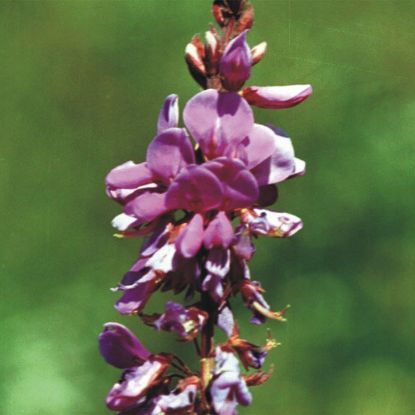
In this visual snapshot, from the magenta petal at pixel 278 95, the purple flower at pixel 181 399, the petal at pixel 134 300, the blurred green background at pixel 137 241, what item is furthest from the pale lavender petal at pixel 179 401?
the blurred green background at pixel 137 241

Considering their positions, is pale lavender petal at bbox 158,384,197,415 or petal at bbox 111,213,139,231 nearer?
pale lavender petal at bbox 158,384,197,415

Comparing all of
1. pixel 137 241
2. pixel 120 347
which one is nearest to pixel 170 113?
pixel 120 347

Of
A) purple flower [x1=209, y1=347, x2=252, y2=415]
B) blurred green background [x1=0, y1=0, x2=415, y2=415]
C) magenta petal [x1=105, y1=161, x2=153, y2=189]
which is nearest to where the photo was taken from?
purple flower [x1=209, y1=347, x2=252, y2=415]

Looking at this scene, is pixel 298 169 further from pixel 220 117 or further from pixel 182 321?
pixel 182 321

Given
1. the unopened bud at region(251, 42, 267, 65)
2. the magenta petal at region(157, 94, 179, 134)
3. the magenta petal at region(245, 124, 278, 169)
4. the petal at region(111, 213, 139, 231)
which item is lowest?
the petal at region(111, 213, 139, 231)

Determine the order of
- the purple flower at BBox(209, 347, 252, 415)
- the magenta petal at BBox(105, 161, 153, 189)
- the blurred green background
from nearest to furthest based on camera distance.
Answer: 1. the purple flower at BBox(209, 347, 252, 415)
2. the magenta petal at BBox(105, 161, 153, 189)
3. the blurred green background

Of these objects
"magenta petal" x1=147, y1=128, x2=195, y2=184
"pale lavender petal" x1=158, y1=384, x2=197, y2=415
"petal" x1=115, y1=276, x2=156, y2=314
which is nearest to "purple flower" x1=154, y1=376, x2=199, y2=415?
"pale lavender petal" x1=158, y1=384, x2=197, y2=415

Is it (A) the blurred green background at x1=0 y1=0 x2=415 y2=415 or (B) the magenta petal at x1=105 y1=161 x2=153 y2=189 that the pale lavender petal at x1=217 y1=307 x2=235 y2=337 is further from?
(A) the blurred green background at x1=0 y1=0 x2=415 y2=415

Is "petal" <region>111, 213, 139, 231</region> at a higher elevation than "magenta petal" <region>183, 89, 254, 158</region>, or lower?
lower
